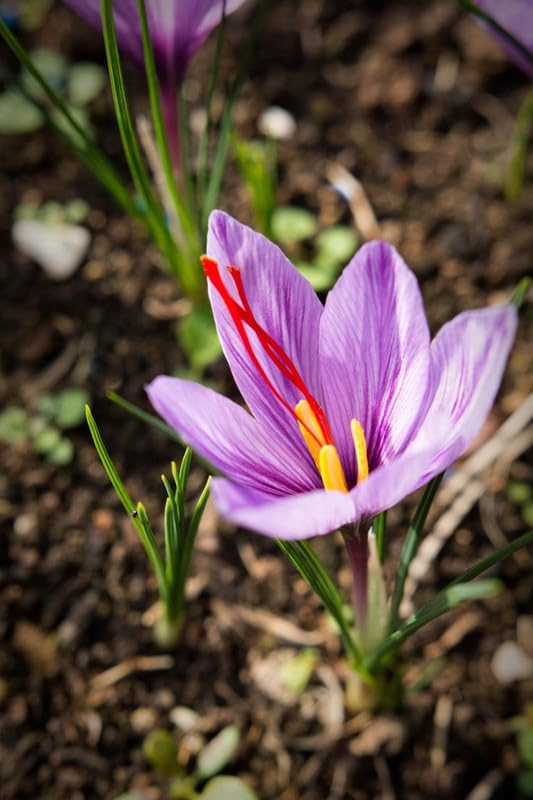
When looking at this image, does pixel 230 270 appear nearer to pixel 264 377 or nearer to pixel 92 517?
pixel 264 377

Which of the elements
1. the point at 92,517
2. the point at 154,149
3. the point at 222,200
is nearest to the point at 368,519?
the point at 92,517

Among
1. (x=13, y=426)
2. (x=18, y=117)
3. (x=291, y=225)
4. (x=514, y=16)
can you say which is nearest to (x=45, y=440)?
(x=13, y=426)

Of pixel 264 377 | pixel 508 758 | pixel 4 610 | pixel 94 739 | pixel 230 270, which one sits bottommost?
pixel 508 758

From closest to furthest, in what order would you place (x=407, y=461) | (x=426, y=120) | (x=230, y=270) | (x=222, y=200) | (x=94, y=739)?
(x=407, y=461) → (x=230, y=270) → (x=94, y=739) → (x=222, y=200) → (x=426, y=120)

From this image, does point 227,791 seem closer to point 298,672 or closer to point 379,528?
point 298,672

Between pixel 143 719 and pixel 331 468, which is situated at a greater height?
pixel 331 468

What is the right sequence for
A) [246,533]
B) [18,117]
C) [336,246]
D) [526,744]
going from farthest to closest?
1. [18,117]
2. [336,246]
3. [246,533]
4. [526,744]
